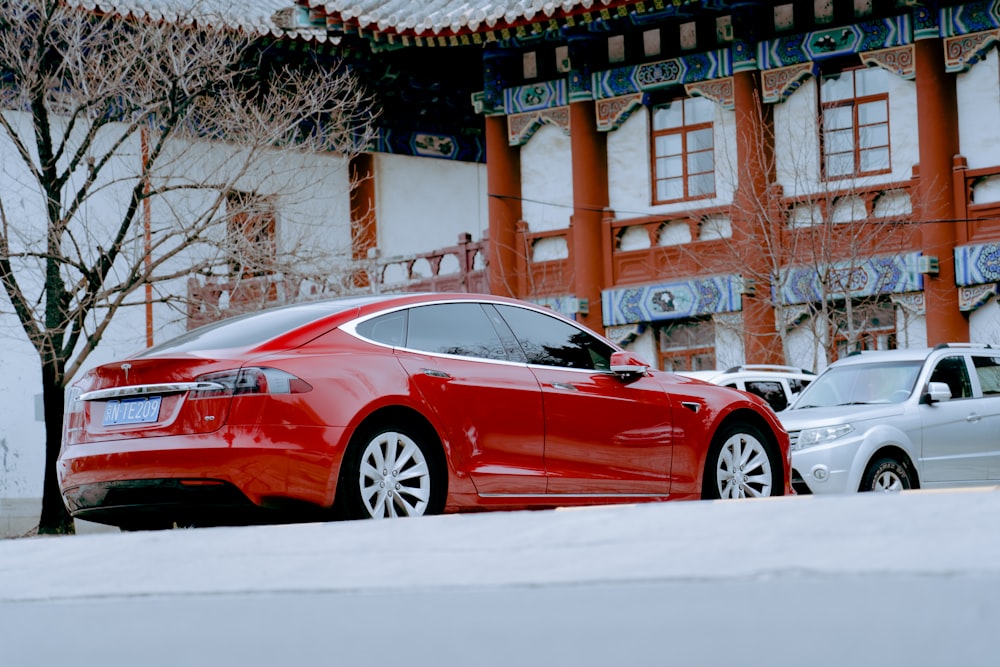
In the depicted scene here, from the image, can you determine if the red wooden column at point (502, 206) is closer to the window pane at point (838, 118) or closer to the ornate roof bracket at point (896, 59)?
the window pane at point (838, 118)

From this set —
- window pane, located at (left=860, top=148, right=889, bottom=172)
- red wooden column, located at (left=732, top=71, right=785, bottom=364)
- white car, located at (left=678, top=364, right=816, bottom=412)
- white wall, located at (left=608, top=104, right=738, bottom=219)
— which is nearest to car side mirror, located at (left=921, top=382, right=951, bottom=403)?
white car, located at (left=678, top=364, right=816, bottom=412)

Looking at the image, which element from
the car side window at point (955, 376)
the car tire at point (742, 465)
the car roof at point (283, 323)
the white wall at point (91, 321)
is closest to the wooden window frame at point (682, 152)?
the white wall at point (91, 321)

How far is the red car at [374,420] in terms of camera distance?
24.0ft

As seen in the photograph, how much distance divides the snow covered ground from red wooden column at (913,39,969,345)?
17.0 metres

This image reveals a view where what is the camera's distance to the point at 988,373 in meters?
14.5

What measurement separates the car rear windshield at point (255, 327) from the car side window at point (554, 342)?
2.97 ft

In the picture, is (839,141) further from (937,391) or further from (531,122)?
(937,391)

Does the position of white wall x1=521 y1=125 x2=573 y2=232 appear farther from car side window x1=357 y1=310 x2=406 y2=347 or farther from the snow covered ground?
the snow covered ground

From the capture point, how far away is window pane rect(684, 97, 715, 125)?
72.7ft

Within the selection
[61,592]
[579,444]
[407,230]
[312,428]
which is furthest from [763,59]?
[61,592]

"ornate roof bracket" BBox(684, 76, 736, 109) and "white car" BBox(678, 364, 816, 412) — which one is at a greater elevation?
"ornate roof bracket" BBox(684, 76, 736, 109)

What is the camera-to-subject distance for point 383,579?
3.14 metres

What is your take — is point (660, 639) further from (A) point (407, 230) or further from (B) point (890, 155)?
(A) point (407, 230)

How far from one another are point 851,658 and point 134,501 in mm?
5535
